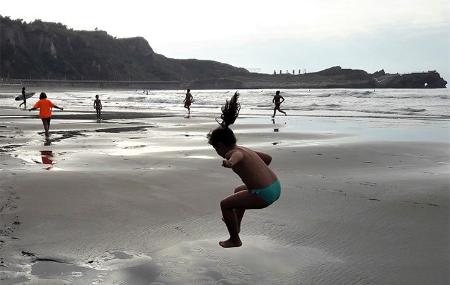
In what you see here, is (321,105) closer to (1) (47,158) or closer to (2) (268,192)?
(1) (47,158)

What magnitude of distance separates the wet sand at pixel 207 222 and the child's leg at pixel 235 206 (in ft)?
0.57

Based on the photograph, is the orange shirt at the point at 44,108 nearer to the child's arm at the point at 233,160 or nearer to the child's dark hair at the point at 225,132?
the child's dark hair at the point at 225,132

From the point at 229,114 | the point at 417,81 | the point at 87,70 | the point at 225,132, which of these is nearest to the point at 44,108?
the point at 229,114

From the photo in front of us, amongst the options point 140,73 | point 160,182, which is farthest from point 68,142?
point 140,73

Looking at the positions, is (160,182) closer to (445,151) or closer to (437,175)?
(437,175)

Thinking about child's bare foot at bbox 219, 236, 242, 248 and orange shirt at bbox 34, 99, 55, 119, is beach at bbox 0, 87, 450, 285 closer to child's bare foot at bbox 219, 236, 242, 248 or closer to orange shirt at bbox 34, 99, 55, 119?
child's bare foot at bbox 219, 236, 242, 248

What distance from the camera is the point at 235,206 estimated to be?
434 cm

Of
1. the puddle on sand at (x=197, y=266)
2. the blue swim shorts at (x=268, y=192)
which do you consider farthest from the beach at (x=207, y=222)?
the blue swim shorts at (x=268, y=192)

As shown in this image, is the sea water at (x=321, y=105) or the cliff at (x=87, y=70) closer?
the sea water at (x=321, y=105)

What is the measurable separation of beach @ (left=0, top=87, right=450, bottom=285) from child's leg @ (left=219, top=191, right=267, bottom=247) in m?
0.18

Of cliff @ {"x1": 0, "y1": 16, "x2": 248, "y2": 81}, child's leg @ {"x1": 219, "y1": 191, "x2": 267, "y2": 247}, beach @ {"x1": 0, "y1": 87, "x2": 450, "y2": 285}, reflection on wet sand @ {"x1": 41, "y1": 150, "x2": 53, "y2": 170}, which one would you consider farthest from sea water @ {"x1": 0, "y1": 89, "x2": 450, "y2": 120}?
cliff @ {"x1": 0, "y1": 16, "x2": 248, "y2": 81}

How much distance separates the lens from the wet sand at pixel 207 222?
4082mm

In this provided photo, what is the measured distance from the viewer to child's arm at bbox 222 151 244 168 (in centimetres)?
397

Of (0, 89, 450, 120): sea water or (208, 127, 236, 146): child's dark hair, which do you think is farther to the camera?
(0, 89, 450, 120): sea water
